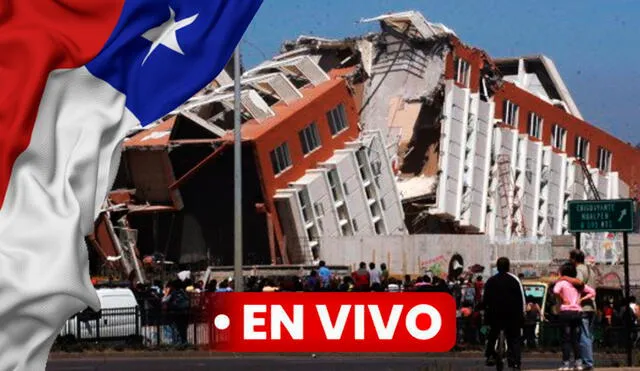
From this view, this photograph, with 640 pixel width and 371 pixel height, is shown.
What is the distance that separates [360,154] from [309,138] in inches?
76.1

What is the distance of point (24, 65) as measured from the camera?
11.6 m

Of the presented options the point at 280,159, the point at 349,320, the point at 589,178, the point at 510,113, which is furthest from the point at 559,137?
the point at 349,320

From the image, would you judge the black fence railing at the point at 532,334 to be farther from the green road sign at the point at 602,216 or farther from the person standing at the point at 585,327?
the person standing at the point at 585,327

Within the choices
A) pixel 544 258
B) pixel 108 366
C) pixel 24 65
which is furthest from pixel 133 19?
pixel 544 258

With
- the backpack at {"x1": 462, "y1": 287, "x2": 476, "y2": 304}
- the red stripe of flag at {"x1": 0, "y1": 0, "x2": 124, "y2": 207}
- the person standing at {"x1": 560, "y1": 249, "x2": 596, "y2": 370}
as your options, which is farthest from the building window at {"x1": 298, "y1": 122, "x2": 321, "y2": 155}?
the red stripe of flag at {"x1": 0, "y1": 0, "x2": 124, "y2": 207}

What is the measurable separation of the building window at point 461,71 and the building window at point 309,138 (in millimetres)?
6184

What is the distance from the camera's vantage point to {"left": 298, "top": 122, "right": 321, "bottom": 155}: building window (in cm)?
5856

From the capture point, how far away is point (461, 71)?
207ft

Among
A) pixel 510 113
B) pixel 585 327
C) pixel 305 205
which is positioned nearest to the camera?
pixel 585 327

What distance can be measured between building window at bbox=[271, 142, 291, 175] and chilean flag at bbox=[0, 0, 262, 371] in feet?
139

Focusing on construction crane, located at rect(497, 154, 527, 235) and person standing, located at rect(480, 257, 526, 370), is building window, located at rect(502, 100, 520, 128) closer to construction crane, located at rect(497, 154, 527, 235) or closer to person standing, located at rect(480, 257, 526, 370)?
construction crane, located at rect(497, 154, 527, 235)

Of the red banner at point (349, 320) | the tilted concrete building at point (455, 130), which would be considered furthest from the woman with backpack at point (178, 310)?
the tilted concrete building at point (455, 130)

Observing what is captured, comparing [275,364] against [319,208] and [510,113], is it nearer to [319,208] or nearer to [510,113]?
[319,208]

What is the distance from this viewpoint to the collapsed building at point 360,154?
55438 mm
